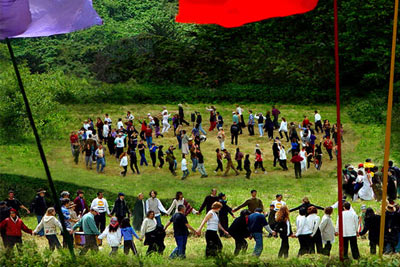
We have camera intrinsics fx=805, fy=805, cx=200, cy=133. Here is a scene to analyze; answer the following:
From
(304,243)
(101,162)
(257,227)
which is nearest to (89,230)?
(257,227)

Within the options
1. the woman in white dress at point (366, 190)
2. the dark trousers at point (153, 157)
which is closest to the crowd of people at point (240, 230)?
the woman in white dress at point (366, 190)

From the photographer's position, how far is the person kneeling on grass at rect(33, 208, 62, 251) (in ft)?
63.2

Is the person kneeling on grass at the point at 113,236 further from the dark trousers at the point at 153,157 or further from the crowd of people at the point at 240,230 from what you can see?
the dark trousers at the point at 153,157

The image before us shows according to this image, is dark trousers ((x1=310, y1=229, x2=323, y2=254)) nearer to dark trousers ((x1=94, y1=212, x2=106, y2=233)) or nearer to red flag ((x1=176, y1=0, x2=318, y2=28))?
red flag ((x1=176, y1=0, x2=318, y2=28))

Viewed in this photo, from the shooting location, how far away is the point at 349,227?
18.6m

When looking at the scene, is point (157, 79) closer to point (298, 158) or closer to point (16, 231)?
point (298, 158)

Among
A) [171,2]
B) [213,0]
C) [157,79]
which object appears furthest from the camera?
[171,2]

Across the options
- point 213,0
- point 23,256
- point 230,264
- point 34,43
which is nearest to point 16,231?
point 23,256

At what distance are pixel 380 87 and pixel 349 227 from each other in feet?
112

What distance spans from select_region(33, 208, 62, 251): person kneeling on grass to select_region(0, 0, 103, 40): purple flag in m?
4.38

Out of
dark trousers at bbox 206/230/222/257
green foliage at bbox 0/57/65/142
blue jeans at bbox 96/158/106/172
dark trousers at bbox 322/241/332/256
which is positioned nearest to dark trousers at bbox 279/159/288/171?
blue jeans at bbox 96/158/106/172

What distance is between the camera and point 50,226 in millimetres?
19438

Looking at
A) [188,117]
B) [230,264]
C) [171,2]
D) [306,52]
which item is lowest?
[230,264]

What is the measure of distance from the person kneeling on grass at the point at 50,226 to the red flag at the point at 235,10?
5.85 meters
